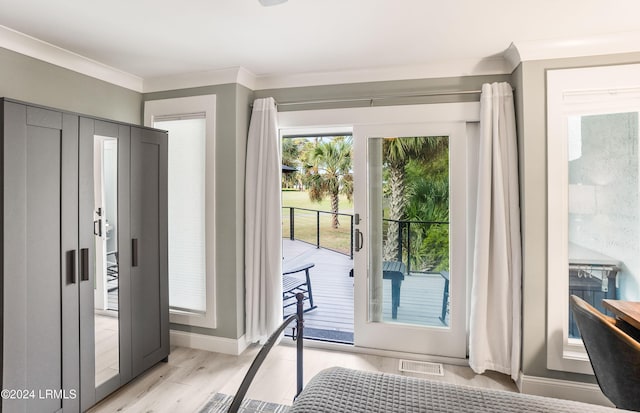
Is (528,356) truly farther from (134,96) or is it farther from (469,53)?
(134,96)

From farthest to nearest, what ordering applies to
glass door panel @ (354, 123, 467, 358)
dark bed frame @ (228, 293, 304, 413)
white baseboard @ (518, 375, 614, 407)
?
glass door panel @ (354, 123, 467, 358)
white baseboard @ (518, 375, 614, 407)
dark bed frame @ (228, 293, 304, 413)

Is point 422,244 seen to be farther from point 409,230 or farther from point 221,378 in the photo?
point 221,378

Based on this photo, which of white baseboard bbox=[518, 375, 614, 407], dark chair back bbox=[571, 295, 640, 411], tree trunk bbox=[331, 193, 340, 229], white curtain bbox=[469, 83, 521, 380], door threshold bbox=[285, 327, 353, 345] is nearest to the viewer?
dark chair back bbox=[571, 295, 640, 411]

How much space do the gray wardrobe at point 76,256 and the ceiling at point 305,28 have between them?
60 cm

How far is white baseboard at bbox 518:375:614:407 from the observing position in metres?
2.35

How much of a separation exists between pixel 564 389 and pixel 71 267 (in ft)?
11.0

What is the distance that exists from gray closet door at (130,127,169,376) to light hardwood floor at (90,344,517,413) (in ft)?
0.53

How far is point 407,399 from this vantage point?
124 cm

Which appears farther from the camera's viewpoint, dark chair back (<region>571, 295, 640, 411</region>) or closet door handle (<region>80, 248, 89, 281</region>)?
closet door handle (<region>80, 248, 89, 281</region>)

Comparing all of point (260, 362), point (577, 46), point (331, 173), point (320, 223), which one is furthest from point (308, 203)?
point (260, 362)

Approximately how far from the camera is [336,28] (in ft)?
→ 7.30

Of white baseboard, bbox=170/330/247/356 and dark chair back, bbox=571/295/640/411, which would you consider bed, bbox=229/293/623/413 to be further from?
white baseboard, bbox=170/330/247/356

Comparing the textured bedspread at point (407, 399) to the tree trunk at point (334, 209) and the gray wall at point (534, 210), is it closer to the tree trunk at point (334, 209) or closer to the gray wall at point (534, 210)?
the gray wall at point (534, 210)

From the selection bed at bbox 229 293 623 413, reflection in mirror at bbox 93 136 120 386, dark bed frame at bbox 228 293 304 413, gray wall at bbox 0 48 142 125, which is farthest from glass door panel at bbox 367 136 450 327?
gray wall at bbox 0 48 142 125
